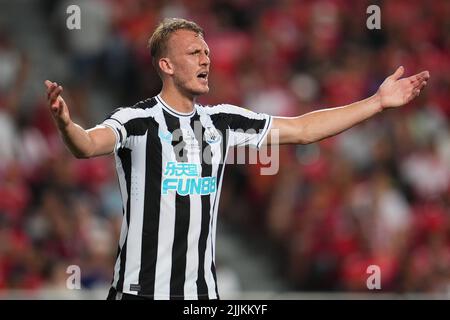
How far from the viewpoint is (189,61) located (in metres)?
5.64

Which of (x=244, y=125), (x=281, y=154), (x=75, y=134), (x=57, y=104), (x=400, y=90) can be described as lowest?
(x=75, y=134)

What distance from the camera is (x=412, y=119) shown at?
11.3m

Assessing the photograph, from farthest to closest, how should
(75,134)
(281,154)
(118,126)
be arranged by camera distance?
(281,154) → (118,126) → (75,134)

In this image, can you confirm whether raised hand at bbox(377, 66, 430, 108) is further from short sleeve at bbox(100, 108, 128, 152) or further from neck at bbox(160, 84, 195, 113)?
short sleeve at bbox(100, 108, 128, 152)

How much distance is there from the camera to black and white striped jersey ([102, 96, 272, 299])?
17.9ft

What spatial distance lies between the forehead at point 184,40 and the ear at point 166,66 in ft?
0.25

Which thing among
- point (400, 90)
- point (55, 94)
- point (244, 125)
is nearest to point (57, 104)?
point (55, 94)

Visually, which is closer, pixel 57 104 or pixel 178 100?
pixel 57 104

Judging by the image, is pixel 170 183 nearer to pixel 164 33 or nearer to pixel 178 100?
pixel 178 100

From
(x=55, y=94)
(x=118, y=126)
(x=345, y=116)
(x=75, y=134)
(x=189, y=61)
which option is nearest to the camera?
(x=55, y=94)

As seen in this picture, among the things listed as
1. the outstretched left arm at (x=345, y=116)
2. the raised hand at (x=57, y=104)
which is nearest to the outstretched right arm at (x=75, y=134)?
the raised hand at (x=57, y=104)

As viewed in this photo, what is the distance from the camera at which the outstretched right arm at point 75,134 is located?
500 centimetres

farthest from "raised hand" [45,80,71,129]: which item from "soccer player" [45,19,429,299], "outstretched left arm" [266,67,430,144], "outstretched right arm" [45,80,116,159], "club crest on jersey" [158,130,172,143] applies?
"outstretched left arm" [266,67,430,144]

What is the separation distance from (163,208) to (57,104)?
2.77 ft
